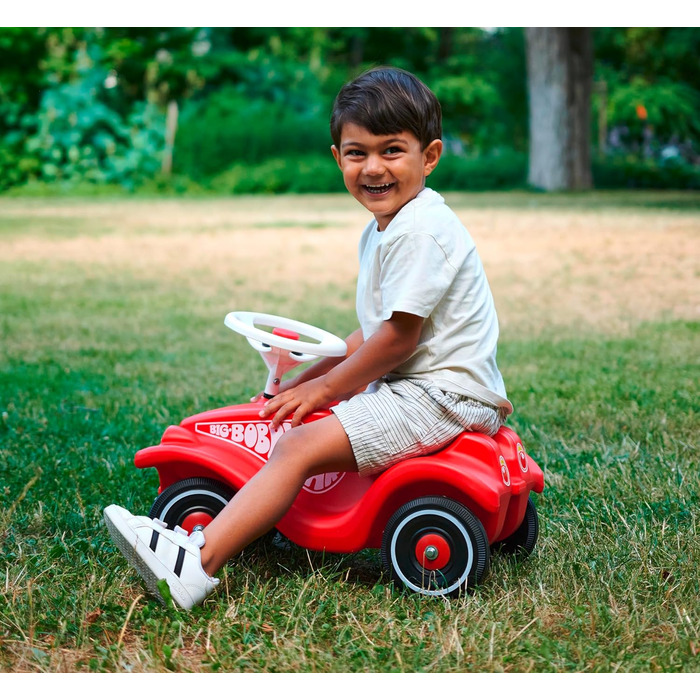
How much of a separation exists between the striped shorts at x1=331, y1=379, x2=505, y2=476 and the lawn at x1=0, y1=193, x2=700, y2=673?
1.12ft

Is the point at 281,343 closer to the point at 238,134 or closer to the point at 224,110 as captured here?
the point at 238,134

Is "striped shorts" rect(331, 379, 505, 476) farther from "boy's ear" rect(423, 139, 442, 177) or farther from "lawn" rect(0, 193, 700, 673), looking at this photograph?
"boy's ear" rect(423, 139, 442, 177)

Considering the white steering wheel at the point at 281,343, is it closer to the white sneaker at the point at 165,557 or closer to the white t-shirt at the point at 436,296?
the white t-shirt at the point at 436,296

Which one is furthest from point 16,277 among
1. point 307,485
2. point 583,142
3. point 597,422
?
point 583,142

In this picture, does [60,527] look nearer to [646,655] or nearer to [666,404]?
[646,655]

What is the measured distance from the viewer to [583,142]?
1981cm

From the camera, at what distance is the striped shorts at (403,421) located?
250 centimetres

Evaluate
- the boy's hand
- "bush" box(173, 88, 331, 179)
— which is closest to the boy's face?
the boy's hand

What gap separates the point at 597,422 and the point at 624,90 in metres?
24.2

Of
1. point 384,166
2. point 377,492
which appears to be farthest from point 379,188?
point 377,492

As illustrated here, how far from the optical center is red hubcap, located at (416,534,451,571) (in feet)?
8.16

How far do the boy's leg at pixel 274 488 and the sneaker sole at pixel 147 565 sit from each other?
89mm

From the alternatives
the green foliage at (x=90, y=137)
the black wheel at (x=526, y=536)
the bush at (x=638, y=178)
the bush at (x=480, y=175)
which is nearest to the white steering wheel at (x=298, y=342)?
the black wheel at (x=526, y=536)

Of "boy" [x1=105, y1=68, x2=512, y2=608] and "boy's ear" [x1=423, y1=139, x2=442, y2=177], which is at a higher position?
"boy's ear" [x1=423, y1=139, x2=442, y2=177]
